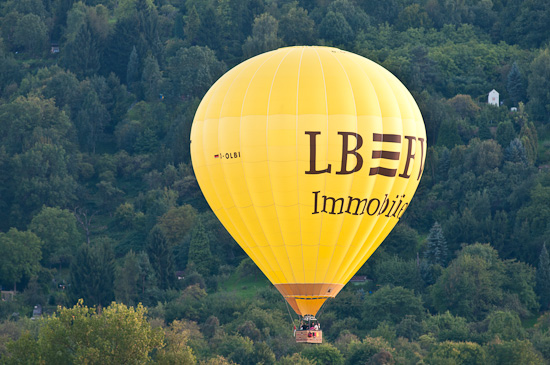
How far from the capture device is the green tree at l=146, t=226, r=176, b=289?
110188mm

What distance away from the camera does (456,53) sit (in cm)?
14938

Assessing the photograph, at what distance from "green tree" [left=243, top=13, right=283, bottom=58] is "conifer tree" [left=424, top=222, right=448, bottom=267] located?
95.7 feet

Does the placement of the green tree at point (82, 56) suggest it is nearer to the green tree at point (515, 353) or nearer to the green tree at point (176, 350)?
the green tree at point (176, 350)

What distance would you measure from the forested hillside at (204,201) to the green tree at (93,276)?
0.15m

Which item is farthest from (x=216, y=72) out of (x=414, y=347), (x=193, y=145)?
(x=193, y=145)

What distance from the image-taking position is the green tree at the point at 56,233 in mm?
120812

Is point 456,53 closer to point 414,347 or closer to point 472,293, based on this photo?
point 472,293

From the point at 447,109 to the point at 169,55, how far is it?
112 ft

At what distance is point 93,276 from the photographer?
108 meters

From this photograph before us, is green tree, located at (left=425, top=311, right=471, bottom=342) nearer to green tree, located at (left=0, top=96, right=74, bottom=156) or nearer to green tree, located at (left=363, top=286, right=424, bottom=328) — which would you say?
green tree, located at (left=363, top=286, right=424, bottom=328)

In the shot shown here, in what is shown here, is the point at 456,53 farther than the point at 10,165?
Yes

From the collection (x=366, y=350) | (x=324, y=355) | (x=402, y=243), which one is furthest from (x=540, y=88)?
(x=324, y=355)

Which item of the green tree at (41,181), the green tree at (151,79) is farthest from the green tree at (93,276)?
the green tree at (151,79)

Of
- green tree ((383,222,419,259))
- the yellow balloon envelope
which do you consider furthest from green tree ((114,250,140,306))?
the yellow balloon envelope
